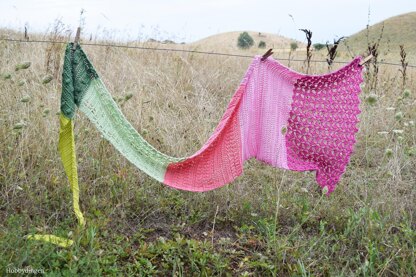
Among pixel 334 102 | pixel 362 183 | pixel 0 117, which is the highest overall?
pixel 334 102

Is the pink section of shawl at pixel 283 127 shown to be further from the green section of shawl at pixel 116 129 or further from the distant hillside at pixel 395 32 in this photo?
the distant hillside at pixel 395 32

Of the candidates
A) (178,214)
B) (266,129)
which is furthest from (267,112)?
(178,214)

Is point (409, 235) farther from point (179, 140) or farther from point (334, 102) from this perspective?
point (179, 140)

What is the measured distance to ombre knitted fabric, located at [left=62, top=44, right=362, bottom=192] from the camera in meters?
2.43

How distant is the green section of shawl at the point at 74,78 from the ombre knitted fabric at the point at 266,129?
2cm

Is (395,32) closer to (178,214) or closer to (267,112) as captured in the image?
(267,112)

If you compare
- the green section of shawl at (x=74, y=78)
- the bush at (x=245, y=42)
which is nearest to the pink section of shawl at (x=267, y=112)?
the green section of shawl at (x=74, y=78)

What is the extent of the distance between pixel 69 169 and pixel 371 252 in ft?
4.97

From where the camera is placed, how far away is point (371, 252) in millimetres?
2213

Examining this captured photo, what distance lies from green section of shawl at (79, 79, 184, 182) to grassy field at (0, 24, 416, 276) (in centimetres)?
30

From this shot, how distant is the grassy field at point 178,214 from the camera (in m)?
2.21

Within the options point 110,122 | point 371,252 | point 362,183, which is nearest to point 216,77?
point 362,183

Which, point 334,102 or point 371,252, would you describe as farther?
point 334,102

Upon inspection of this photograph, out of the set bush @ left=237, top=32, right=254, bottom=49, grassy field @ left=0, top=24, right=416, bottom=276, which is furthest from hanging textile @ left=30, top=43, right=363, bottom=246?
bush @ left=237, top=32, right=254, bottom=49
